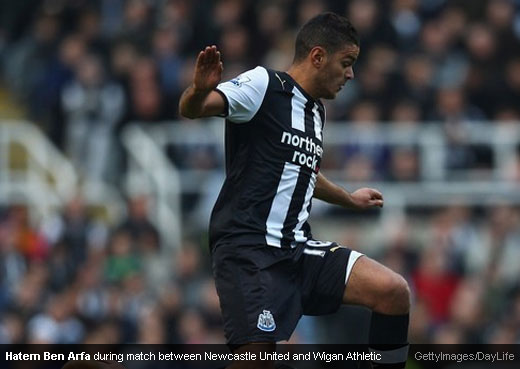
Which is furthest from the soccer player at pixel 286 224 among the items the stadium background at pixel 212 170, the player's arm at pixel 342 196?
the stadium background at pixel 212 170

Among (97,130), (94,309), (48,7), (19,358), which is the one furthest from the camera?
(48,7)

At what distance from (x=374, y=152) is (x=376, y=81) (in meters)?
0.94

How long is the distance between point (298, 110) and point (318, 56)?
321mm

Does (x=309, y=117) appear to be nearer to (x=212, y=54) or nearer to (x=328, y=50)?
(x=328, y=50)

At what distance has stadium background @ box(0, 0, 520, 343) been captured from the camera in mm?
13195

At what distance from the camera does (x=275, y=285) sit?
733cm

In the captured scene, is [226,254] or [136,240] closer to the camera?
[226,254]

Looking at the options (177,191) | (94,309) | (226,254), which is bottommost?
(94,309)

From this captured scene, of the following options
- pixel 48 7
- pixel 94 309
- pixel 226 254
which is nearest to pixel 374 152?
pixel 94 309

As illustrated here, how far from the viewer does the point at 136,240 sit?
1426cm

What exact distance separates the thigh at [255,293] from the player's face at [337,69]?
37.8 inches

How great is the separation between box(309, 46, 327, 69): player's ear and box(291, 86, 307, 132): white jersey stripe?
178 mm

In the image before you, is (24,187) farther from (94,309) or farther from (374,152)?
(374,152)

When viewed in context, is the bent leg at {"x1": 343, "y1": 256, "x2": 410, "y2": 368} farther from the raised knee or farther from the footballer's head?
the footballer's head
